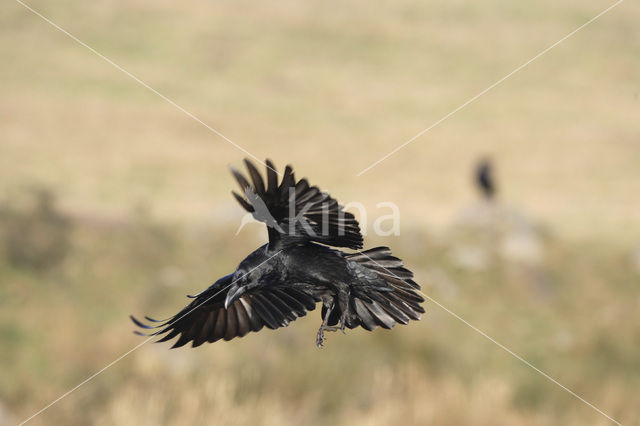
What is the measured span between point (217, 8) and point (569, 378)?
154ft

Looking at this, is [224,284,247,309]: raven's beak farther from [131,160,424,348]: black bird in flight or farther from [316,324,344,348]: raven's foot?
[316,324,344,348]: raven's foot

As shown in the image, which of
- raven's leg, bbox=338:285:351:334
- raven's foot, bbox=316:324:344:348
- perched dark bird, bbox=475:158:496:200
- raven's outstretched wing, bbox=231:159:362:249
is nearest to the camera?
raven's outstretched wing, bbox=231:159:362:249

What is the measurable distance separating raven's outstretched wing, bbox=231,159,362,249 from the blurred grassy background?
5.11 metres

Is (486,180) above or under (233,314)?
above

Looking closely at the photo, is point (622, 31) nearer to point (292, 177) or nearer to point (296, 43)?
point (296, 43)

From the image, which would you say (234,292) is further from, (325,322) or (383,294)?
(383,294)

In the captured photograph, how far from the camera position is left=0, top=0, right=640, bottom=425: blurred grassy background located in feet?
29.5

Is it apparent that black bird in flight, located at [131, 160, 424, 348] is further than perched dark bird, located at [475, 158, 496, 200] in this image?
No

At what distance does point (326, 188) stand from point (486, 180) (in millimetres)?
9507

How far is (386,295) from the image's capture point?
3865 millimetres

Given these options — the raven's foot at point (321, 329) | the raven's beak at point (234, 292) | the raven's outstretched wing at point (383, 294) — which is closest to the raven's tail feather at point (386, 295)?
the raven's outstretched wing at point (383, 294)

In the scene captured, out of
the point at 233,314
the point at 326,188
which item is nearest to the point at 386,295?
the point at 233,314

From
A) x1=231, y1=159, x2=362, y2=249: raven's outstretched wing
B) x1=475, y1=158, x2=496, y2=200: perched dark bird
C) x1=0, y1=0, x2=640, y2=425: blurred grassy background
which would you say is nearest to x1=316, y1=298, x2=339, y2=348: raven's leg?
x1=231, y1=159, x2=362, y2=249: raven's outstretched wing

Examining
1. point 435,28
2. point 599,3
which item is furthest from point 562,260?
point 599,3
